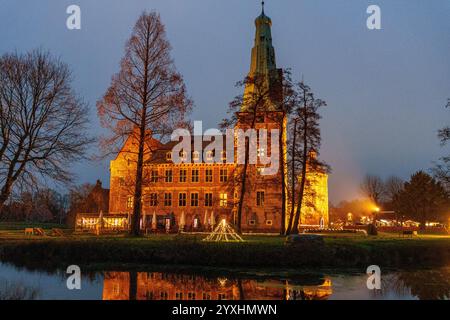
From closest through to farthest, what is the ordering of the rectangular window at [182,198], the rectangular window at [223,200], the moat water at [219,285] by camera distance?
the moat water at [219,285], the rectangular window at [223,200], the rectangular window at [182,198]

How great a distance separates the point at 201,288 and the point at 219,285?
89cm

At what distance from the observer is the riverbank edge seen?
2164 centimetres

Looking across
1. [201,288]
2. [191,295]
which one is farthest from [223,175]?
[191,295]

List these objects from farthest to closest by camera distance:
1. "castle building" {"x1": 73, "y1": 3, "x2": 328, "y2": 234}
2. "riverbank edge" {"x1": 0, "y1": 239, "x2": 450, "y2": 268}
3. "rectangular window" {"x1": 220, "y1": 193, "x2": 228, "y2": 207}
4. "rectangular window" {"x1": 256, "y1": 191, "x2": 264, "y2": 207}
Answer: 1. "rectangular window" {"x1": 220, "y1": 193, "x2": 228, "y2": 207}
2. "rectangular window" {"x1": 256, "y1": 191, "x2": 264, "y2": 207}
3. "castle building" {"x1": 73, "y1": 3, "x2": 328, "y2": 234}
4. "riverbank edge" {"x1": 0, "y1": 239, "x2": 450, "y2": 268}

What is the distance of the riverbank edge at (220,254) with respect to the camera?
2164cm

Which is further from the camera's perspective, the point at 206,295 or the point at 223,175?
the point at 223,175

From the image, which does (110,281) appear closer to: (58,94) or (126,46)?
(58,94)

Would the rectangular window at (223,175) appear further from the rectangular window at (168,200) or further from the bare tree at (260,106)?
the bare tree at (260,106)

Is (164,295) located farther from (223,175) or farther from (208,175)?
(208,175)

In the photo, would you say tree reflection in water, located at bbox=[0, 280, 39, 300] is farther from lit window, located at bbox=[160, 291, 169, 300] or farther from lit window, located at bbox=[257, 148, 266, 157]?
lit window, located at bbox=[257, 148, 266, 157]

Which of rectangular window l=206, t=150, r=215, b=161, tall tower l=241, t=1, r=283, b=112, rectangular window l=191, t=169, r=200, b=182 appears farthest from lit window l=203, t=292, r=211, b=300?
rectangular window l=206, t=150, r=215, b=161

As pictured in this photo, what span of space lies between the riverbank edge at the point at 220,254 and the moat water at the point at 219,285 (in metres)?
1.44

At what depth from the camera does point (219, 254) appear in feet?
71.3

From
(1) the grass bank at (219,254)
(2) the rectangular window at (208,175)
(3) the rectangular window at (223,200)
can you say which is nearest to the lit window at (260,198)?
(3) the rectangular window at (223,200)
